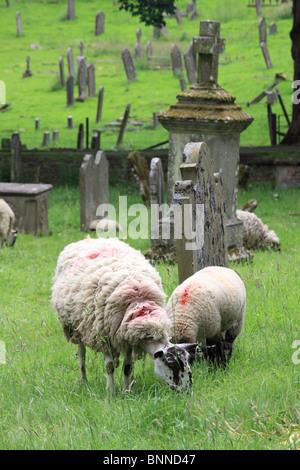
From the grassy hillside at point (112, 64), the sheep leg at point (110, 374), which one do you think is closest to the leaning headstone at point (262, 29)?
the grassy hillside at point (112, 64)

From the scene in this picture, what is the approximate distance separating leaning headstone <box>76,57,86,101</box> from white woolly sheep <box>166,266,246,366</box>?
2390 cm

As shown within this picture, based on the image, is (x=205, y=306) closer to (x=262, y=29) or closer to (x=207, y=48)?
(x=207, y=48)

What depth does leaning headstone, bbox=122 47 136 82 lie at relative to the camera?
30073 mm

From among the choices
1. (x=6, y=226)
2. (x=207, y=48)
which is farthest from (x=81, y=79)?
(x=207, y=48)

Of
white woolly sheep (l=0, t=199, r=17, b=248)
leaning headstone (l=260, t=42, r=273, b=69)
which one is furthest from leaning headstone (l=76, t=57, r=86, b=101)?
white woolly sheep (l=0, t=199, r=17, b=248)

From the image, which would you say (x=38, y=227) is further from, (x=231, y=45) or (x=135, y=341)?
(x=231, y=45)

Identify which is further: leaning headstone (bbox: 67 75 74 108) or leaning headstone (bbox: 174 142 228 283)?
leaning headstone (bbox: 67 75 74 108)

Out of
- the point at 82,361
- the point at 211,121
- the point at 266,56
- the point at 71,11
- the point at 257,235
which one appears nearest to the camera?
the point at 82,361

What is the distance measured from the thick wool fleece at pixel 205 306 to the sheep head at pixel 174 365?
0.49 meters

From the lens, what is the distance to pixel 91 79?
2881 centimetres

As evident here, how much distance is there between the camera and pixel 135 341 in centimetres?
467

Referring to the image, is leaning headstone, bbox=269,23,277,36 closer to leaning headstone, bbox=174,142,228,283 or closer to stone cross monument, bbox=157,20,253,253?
stone cross monument, bbox=157,20,253,253

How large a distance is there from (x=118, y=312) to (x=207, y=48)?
19.4 feet

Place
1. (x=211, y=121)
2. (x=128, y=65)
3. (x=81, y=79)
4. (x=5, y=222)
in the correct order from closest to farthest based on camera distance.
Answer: (x=211, y=121), (x=5, y=222), (x=81, y=79), (x=128, y=65)
